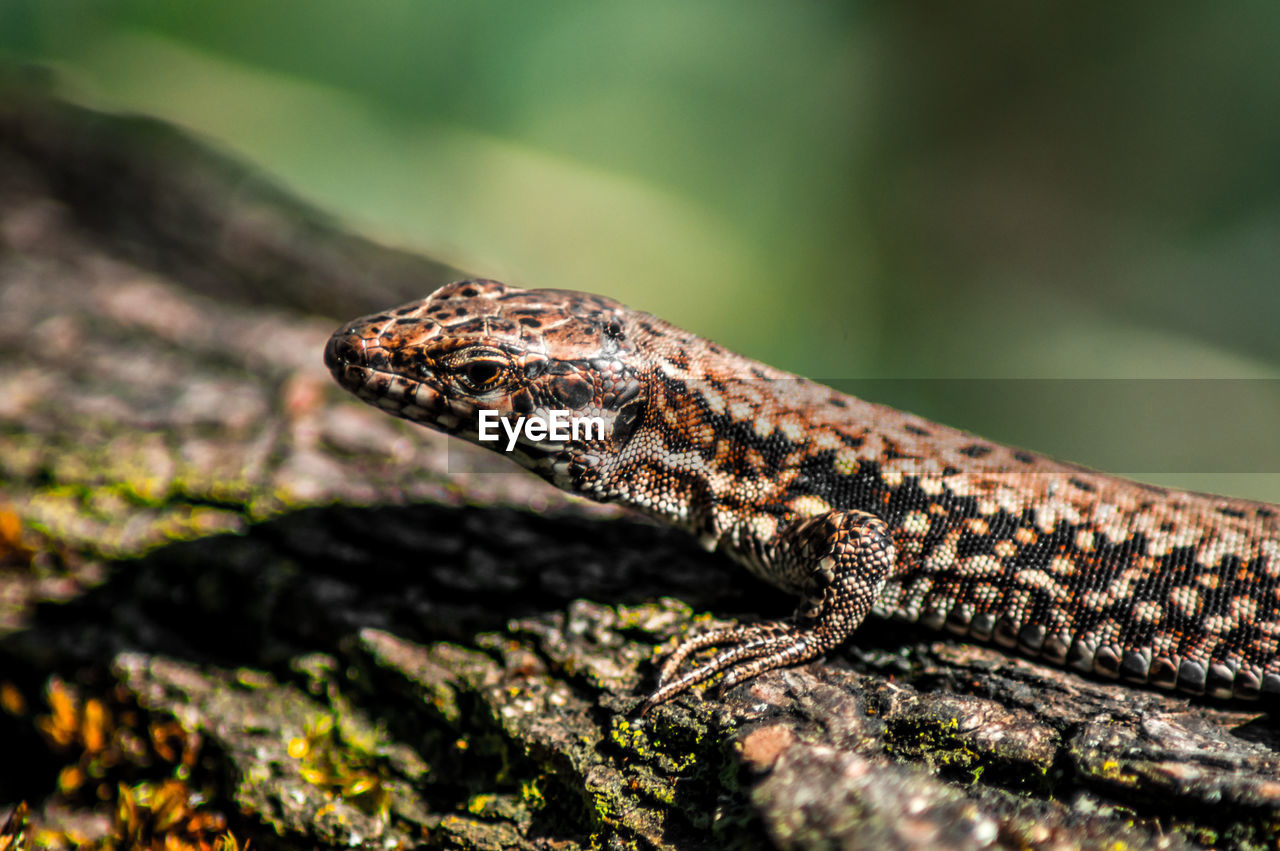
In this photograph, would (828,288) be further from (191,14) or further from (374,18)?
(191,14)

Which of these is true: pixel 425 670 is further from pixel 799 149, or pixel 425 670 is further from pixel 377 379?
pixel 799 149

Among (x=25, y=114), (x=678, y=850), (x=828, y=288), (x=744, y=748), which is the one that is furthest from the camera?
(x=25, y=114)

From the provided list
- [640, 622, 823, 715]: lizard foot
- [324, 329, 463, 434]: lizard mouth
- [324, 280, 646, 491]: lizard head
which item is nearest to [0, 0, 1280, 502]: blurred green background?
[324, 280, 646, 491]: lizard head

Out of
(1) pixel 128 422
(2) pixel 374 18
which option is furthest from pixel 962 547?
(2) pixel 374 18

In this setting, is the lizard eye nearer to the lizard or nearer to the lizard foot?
the lizard

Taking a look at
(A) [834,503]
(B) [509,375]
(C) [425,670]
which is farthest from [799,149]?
(C) [425,670]

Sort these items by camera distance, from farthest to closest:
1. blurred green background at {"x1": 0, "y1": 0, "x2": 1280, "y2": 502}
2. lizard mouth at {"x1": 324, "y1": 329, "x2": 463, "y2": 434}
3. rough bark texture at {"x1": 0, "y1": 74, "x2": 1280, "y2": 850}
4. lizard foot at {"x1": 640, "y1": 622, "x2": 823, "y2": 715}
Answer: blurred green background at {"x1": 0, "y1": 0, "x2": 1280, "y2": 502}
lizard mouth at {"x1": 324, "y1": 329, "x2": 463, "y2": 434}
lizard foot at {"x1": 640, "y1": 622, "x2": 823, "y2": 715}
rough bark texture at {"x1": 0, "y1": 74, "x2": 1280, "y2": 850}

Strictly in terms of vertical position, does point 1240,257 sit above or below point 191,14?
above
